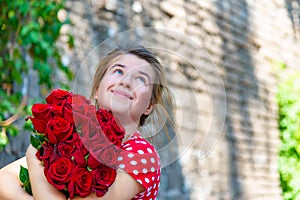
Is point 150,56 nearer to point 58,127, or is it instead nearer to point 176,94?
point 176,94

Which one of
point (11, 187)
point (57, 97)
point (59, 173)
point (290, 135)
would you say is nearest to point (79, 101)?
point (57, 97)

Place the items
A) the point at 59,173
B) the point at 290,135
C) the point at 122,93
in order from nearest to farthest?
the point at 59,173, the point at 122,93, the point at 290,135

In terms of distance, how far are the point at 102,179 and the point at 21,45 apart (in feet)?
6.66

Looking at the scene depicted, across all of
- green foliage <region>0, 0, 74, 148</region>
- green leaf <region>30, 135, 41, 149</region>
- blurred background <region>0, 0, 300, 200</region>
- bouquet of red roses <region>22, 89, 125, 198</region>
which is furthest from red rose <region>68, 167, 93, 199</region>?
green foliage <region>0, 0, 74, 148</region>

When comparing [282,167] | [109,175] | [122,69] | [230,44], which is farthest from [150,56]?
[282,167]

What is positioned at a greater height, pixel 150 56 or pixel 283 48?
pixel 150 56

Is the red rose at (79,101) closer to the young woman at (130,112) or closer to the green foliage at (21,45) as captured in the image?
the young woman at (130,112)

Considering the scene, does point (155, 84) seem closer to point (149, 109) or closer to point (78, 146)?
point (149, 109)

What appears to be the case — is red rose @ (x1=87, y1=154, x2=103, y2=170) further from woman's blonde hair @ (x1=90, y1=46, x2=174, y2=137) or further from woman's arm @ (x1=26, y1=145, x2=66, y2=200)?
woman's blonde hair @ (x1=90, y1=46, x2=174, y2=137)

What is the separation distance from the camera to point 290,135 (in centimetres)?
702

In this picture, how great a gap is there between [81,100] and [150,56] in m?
0.22

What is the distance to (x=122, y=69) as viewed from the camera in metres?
1.36

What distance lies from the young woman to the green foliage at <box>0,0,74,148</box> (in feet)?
5.33

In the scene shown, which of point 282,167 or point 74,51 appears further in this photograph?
point 282,167
